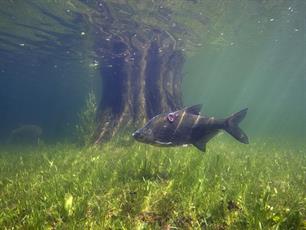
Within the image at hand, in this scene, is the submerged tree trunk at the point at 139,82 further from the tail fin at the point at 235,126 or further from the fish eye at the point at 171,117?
the tail fin at the point at 235,126

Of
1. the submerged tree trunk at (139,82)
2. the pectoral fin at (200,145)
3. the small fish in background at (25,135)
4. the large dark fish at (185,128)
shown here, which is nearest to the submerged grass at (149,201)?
the pectoral fin at (200,145)

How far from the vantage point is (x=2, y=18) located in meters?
24.4

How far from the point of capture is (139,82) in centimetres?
2197

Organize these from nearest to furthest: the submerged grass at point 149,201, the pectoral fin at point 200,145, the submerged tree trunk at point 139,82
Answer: the submerged grass at point 149,201
the pectoral fin at point 200,145
the submerged tree trunk at point 139,82

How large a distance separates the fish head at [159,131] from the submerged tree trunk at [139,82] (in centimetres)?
1139

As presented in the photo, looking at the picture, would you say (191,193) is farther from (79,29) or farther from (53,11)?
(79,29)

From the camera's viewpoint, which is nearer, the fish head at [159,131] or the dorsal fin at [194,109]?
the fish head at [159,131]

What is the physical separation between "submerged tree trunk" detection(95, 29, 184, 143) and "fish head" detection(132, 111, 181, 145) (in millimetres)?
11391

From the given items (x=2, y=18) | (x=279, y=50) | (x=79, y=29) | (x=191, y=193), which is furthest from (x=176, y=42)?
(x=191, y=193)

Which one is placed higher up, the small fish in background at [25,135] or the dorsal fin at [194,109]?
the dorsal fin at [194,109]

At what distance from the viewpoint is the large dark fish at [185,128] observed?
717 cm

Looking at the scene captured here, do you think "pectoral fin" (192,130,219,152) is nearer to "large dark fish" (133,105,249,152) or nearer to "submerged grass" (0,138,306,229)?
"large dark fish" (133,105,249,152)

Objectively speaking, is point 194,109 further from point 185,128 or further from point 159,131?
point 159,131

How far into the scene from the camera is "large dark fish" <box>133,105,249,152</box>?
717 centimetres
